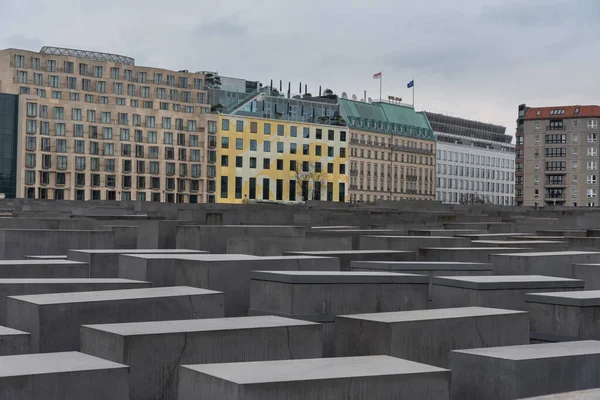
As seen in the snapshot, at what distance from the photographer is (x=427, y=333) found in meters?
7.94

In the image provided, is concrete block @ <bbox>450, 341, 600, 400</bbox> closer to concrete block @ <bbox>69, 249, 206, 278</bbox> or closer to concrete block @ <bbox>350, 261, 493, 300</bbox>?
concrete block @ <bbox>350, 261, 493, 300</bbox>

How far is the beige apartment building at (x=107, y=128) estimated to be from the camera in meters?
106

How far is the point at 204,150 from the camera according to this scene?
11806cm

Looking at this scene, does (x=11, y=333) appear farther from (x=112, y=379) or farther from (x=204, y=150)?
(x=204, y=150)

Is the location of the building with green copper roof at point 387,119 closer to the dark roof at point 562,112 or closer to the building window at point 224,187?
the dark roof at point 562,112

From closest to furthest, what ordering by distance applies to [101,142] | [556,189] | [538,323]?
[538,323] → [101,142] → [556,189]

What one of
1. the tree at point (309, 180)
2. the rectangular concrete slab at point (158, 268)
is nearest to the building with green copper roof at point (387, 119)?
the tree at point (309, 180)

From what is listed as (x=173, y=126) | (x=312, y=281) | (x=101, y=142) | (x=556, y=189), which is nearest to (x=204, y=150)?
(x=173, y=126)

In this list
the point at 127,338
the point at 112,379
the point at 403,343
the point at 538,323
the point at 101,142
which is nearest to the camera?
the point at 112,379

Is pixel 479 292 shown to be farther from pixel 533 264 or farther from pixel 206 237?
pixel 206 237

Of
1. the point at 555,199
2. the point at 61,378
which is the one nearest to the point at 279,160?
the point at 555,199

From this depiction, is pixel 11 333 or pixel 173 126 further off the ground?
pixel 173 126

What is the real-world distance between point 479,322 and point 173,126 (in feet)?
360

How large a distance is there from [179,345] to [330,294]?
2.48m
